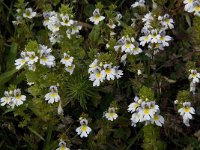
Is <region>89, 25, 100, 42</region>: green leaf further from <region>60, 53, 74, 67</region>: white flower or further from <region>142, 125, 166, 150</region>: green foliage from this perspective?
<region>142, 125, 166, 150</region>: green foliage

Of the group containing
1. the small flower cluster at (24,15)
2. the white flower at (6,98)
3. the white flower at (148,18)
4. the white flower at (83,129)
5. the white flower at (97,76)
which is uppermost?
the small flower cluster at (24,15)

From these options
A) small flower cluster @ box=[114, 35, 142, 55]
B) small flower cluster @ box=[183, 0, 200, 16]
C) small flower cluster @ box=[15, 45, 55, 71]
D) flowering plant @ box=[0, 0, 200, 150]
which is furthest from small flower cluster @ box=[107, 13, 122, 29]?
small flower cluster @ box=[15, 45, 55, 71]

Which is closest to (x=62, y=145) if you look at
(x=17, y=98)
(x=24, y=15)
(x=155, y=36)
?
(x=17, y=98)

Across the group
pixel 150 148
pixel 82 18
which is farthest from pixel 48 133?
pixel 82 18

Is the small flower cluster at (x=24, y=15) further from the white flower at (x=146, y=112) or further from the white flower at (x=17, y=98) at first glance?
the white flower at (x=146, y=112)

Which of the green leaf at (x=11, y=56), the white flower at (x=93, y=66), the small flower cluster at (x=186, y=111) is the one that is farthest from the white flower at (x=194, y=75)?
the green leaf at (x=11, y=56)

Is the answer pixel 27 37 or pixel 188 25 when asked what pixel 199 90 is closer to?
pixel 188 25

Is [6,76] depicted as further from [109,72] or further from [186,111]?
[186,111]
